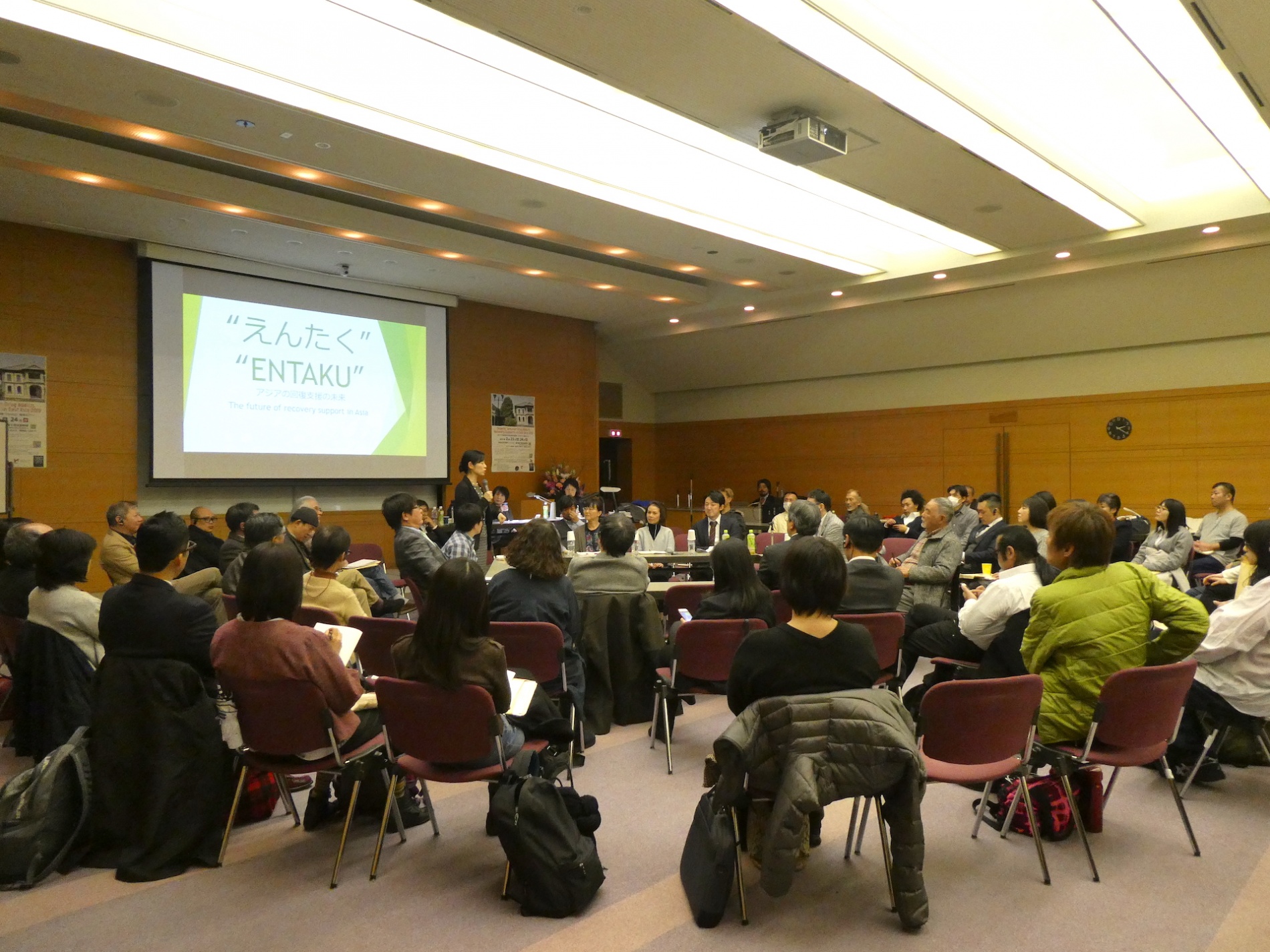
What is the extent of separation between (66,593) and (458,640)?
210 cm

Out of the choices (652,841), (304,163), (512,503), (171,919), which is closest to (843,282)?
(512,503)

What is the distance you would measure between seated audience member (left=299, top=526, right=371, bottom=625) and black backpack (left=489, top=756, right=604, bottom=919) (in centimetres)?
171

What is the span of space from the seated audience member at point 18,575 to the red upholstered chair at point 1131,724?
477cm

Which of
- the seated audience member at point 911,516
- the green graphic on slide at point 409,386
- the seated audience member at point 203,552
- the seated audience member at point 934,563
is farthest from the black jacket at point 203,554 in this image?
the seated audience member at point 911,516

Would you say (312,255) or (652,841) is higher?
(312,255)

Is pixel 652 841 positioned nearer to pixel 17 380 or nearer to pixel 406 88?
pixel 406 88

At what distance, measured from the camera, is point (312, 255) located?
1002cm

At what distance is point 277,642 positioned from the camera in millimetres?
3066

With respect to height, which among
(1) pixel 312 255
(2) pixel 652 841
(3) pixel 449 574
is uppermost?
(1) pixel 312 255

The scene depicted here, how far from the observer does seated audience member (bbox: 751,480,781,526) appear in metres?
14.7

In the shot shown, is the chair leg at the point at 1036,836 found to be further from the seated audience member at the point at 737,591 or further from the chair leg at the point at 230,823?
the chair leg at the point at 230,823

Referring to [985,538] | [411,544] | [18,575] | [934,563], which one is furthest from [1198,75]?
[18,575]

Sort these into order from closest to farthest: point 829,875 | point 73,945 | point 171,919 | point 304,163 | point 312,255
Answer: point 73,945 → point 171,919 → point 829,875 → point 304,163 → point 312,255

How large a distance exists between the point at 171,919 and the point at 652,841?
1722 millimetres
